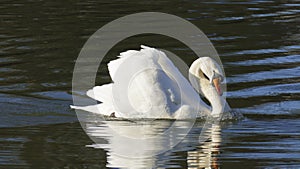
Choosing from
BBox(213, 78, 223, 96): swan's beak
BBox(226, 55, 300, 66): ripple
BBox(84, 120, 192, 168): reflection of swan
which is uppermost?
BBox(213, 78, 223, 96): swan's beak

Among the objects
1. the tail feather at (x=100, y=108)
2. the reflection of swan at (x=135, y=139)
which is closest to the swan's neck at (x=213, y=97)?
the reflection of swan at (x=135, y=139)

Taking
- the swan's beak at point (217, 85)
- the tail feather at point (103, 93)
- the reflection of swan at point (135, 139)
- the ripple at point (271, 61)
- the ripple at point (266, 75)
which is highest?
the swan's beak at point (217, 85)

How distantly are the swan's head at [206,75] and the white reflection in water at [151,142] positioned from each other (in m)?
0.55

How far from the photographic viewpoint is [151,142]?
9992 millimetres

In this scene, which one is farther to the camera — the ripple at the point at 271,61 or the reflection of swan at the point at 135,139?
the ripple at the point at 271,61

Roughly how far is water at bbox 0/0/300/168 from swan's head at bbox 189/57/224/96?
1.66ft

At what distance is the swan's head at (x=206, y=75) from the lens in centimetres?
1109

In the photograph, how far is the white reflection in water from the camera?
29.6 feet

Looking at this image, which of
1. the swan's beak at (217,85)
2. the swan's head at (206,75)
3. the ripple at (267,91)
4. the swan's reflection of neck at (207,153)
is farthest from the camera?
the ripple at (267,91)

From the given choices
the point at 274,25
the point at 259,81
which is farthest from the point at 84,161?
the point at 274,25

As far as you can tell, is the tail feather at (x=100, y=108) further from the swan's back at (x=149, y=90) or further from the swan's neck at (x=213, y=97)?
the swan's neck at (x=213, y=97)

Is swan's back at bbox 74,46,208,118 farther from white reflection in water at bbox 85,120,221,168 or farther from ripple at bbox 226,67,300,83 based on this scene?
ripple at bbox 226,67,300,83

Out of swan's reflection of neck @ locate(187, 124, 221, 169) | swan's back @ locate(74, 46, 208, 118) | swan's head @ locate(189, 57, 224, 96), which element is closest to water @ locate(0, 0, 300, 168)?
swan's reflection of neck @ locate(187, 124, 221, 169)

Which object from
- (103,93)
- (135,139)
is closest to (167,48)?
(103,93)
